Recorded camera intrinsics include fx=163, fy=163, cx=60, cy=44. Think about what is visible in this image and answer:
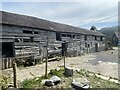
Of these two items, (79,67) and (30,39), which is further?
(30,39)

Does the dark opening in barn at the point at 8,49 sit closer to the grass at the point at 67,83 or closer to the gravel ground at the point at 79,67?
the gravel ground at the point at 79,67

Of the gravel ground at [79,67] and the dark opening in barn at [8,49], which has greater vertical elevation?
the dark opening in barn at [8,49]

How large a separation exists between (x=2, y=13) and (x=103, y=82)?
1346 cm

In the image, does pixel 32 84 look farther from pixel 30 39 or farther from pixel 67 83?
pixel 30 39

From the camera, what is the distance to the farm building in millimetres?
16797

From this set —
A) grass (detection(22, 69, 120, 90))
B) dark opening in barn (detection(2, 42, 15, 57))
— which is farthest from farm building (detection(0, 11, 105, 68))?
grass (detection(22, 69, 120, 90))

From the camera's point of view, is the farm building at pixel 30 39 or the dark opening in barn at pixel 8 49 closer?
the farm building at pixel 30 39

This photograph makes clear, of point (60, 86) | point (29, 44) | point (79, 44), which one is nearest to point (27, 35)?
point (29, 44)

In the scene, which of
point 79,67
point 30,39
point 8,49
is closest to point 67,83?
point 79,67

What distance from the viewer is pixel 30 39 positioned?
1952 cm

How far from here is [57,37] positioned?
2569cm

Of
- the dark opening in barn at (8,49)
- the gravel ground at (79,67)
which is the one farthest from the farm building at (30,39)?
the gravel ground at (79,67)

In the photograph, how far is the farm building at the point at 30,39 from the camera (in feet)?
55.1

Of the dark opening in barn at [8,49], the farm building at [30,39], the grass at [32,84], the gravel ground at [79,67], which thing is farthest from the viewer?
the dark opening in barn at [8,49]
